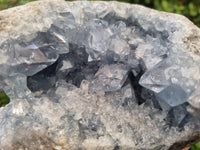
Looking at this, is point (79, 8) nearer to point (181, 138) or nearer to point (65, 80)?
point (65, 80)

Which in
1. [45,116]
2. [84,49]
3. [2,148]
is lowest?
[2,148]

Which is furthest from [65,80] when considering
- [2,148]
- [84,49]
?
[2,148]

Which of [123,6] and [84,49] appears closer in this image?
[84,49]

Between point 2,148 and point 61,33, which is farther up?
point 61,33

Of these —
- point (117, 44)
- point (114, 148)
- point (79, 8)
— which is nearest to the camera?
point (114, 148)

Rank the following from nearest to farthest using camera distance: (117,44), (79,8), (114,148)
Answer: (114,148) < (117,44) < (79,8)

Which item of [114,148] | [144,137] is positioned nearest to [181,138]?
[144,137]

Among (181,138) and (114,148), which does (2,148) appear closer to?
(114,148)
